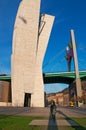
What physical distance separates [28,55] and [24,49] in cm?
218

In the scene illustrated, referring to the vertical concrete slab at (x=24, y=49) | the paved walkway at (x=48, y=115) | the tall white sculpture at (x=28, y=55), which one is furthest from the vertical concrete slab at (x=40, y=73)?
the paved walkway at (x=48, y=115)

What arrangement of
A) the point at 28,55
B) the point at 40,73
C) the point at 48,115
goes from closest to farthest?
the point at 48,115
the point at 28,55
the point at 40,73

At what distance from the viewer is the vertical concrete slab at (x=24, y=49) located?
254 ft

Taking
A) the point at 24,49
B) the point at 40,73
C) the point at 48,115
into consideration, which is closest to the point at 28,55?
the point at 24,49

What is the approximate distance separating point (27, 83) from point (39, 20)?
2172 centimetres

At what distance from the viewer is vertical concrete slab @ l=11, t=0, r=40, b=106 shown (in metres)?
77.6

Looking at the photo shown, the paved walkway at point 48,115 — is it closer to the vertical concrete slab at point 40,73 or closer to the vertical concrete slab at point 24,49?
the vertical concrete slab at point 24,49

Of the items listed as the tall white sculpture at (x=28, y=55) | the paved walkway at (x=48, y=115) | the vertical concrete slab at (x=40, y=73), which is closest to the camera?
the paved walkway at (x=48, y=115)

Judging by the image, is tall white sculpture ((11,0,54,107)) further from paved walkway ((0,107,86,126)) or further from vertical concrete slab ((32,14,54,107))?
paved walkway ((0,107,86,126))

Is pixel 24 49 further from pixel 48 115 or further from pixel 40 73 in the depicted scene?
pixel 48 115

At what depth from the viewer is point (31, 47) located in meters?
79.4

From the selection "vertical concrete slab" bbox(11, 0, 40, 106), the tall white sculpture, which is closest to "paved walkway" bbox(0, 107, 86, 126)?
"vertical concrete slab" bbox(11, 0, 40, 106)

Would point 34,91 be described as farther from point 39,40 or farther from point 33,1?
point 33,1

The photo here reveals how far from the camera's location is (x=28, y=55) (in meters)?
79.2
